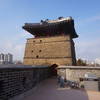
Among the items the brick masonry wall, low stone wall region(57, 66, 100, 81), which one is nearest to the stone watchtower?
the brick masonry wall

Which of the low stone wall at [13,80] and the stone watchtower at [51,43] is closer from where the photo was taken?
the low stone wall at [13,80]

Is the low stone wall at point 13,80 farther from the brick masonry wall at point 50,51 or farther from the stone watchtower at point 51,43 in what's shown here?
the stone watchtower at point 51,43

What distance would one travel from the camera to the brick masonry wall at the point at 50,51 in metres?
19.9

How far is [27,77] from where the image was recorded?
36.2ft

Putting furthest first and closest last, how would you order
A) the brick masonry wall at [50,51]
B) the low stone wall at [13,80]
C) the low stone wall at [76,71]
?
the brick masonry wall at [50,51], the low stone wall at [76,71], the low stone wall at [13,80]

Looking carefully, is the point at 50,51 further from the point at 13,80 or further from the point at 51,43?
the point at 13,80

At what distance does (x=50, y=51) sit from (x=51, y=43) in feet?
4.06

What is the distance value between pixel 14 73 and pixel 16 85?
0.81 metres

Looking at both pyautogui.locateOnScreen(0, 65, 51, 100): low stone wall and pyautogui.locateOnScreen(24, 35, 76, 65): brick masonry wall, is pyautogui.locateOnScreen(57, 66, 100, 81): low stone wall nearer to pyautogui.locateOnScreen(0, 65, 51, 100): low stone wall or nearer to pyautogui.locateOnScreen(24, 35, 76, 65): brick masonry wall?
pyautogui.locateOnScreen(24, 35, 76, 65): brick masonry wall

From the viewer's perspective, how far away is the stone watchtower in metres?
20.0

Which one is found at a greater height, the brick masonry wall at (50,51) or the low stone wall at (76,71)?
the brick masonry wall at (50,51)

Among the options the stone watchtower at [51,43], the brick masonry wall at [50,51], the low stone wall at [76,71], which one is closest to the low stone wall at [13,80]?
the low stone wall at [76,71]

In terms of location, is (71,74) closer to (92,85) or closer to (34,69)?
(92,85)

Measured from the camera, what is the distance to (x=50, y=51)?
Result: 20.8m
